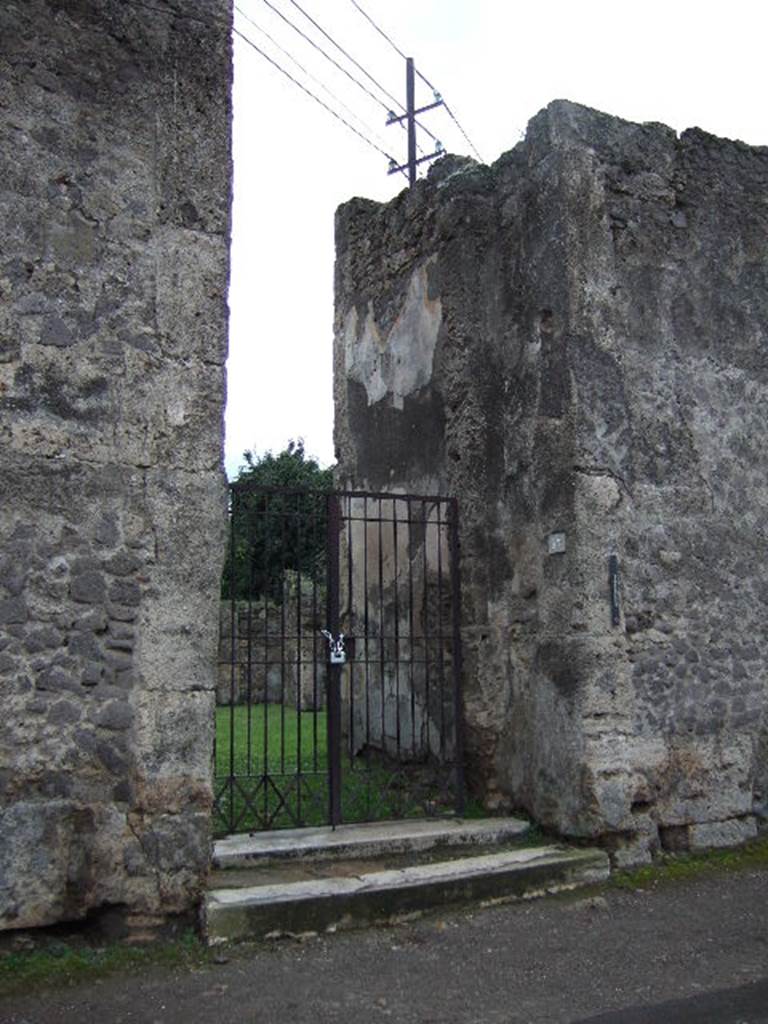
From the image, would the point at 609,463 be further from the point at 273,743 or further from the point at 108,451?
the point at 273,743

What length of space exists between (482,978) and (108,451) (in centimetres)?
313

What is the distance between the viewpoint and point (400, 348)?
326 inches

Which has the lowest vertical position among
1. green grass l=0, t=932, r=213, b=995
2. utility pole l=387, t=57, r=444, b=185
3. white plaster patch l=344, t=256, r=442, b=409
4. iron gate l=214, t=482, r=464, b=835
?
green grass l=0, t=932, r=213, b=995

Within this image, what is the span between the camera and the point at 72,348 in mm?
5102

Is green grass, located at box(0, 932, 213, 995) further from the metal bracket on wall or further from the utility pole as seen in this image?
the utility pole

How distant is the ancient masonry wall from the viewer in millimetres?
6434

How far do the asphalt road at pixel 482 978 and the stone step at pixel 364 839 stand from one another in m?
0.71

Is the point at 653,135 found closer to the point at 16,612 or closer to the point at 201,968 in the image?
the point at 16,612

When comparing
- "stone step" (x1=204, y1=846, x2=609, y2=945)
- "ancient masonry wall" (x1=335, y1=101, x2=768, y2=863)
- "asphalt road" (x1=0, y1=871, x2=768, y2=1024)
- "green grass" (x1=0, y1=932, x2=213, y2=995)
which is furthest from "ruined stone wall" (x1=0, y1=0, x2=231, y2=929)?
"ancient masonry wall" (x1=335, y1=101, x2=768, y2=863)

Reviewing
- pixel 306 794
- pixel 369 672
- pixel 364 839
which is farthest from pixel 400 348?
pixel 364 839

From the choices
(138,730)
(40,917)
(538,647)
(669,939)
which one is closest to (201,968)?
(40,917)

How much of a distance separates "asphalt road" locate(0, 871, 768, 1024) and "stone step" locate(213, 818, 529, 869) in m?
0.71

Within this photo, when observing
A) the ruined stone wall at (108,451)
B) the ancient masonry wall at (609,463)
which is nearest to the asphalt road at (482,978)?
the ruined stone wall at (108,451)

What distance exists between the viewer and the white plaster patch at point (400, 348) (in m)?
7.95
